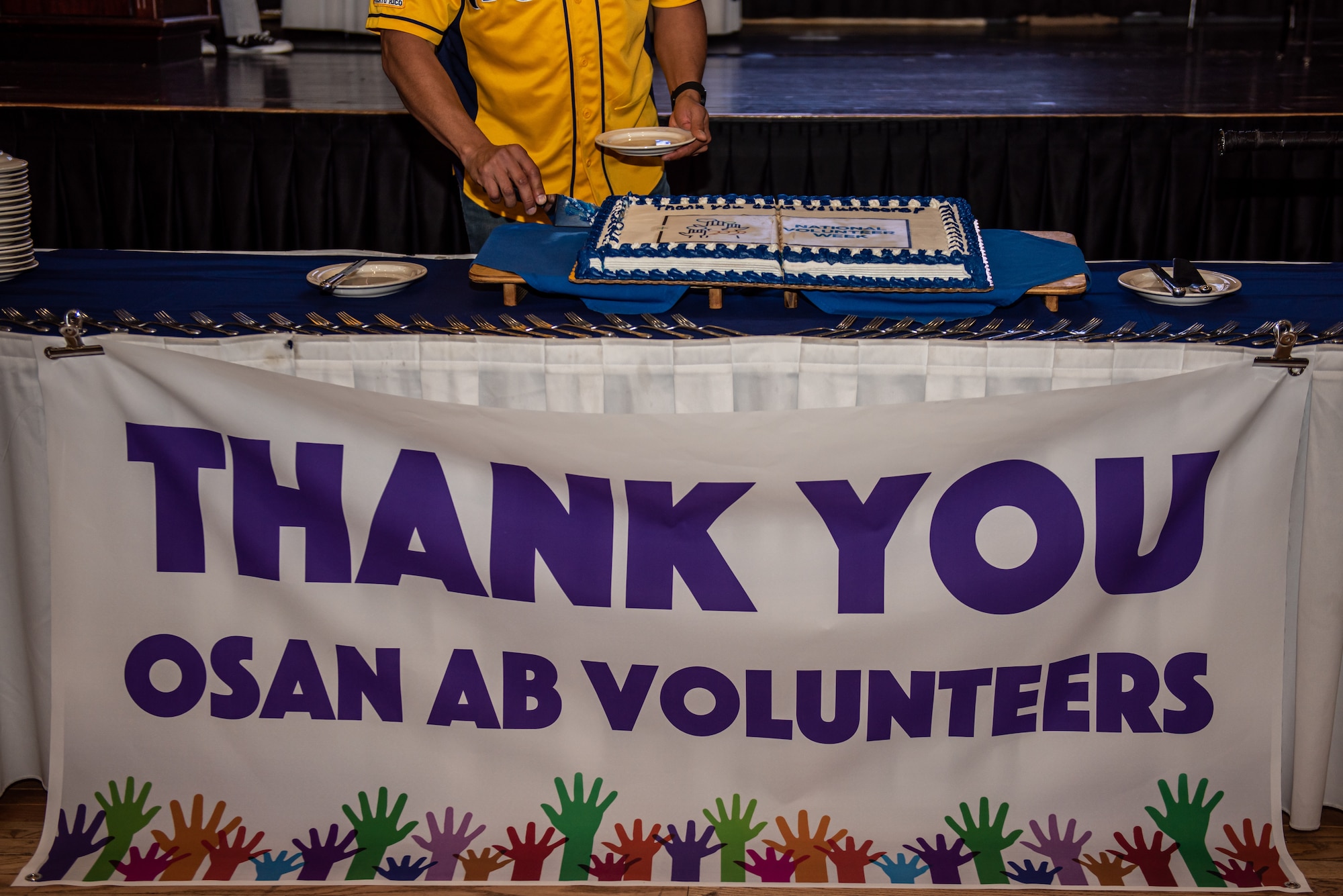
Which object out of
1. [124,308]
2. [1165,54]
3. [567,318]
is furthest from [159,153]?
[1165,54]

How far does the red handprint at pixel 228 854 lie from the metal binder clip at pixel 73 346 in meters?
0.58

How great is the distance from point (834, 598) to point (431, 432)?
0.49 metres

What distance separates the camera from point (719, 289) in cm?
125

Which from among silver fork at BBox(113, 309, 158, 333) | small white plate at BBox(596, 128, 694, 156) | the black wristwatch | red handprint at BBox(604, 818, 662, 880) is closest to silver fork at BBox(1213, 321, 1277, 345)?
small white plate at BBox(596, 128, 694, 156)

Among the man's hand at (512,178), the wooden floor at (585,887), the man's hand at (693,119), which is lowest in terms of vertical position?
the wooden floor at (585,887)

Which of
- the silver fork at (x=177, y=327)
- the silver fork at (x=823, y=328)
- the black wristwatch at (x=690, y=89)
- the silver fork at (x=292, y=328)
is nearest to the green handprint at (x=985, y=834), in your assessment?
the silver fork at (x=823, y=328)

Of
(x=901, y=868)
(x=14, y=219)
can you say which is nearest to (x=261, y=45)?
(x=14, y=219)

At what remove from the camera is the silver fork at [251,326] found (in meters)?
1.21

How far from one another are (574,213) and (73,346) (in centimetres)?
65

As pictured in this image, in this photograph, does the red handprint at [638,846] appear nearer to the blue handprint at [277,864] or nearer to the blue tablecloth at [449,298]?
the blue handprint at [277,864]

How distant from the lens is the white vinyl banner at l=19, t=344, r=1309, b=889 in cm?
114

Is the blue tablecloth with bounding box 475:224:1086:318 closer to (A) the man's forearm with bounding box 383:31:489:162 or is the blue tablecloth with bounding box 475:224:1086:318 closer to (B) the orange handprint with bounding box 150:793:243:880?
(A) the man's forearm with bounding box 383:31:489:162

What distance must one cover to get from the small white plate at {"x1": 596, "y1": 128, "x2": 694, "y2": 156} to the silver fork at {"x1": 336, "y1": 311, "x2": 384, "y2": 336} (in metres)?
0.42

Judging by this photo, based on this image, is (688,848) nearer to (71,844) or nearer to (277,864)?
(277,864)
